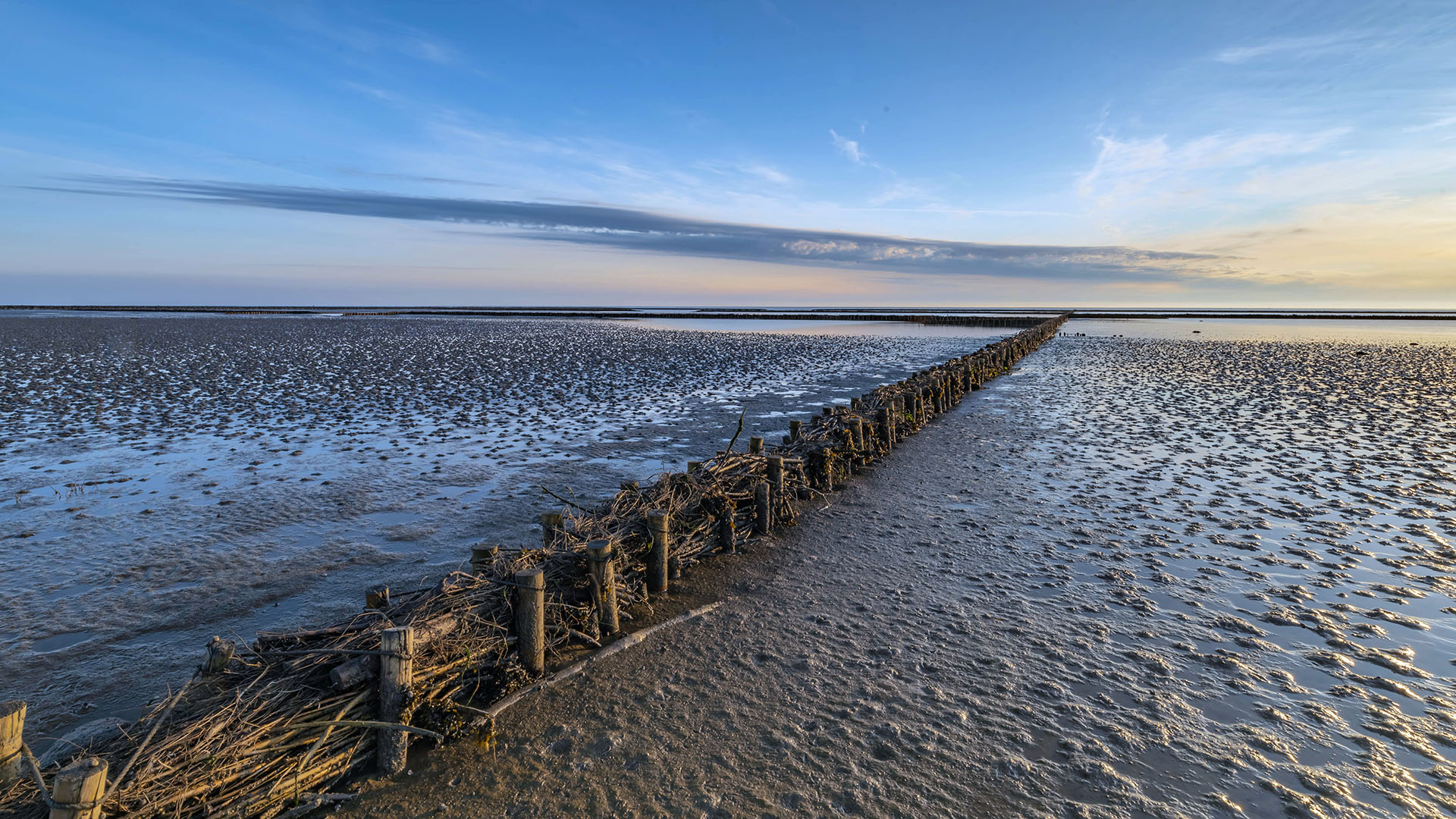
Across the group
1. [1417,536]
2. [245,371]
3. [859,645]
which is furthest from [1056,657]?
[245,371]

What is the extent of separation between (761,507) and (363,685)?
6077mm

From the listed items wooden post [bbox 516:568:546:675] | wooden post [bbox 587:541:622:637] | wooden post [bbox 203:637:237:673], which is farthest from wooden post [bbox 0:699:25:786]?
wooden post [bbox 587:541:622:637]

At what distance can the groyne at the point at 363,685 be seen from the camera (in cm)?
381

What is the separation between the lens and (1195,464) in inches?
540

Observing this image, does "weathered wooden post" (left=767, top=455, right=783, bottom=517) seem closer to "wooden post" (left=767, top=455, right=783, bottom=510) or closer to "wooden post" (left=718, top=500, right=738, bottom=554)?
"wooden post" (left=767, top=455, right=783, bottom=510)

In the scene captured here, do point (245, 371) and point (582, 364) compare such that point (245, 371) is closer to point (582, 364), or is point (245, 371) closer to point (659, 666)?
point (582, 364)

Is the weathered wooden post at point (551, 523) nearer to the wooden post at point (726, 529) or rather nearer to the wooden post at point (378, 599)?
the wooden post at point (378, 599)

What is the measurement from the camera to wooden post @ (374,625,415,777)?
4723mm

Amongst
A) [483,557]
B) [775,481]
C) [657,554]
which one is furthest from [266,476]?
[775,481]

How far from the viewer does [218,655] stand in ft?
15.2

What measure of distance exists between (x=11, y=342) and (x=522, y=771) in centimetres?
6153

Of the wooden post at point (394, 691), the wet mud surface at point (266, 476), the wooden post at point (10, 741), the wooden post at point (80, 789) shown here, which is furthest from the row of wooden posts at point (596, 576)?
the wet mud surface at point (266, 476)

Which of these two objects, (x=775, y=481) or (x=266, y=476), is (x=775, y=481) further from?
(x=266, y=476)

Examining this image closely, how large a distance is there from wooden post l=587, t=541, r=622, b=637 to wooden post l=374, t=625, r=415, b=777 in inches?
78.9
